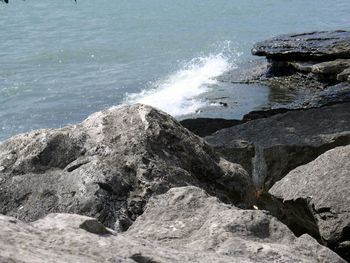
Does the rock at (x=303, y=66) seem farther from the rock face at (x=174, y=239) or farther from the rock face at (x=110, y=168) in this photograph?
the rock face at (x=174, y=239)

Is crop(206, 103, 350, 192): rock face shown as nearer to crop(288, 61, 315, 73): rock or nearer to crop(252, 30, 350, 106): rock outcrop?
crop(252, 30, 350, 106): rock outcrop

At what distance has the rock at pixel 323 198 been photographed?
5.62 meters

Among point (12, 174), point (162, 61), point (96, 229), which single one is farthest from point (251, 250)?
point (162, 61)

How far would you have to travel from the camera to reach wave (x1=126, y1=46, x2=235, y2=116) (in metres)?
15.6

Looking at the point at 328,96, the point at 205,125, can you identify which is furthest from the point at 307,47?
the point at 205,125

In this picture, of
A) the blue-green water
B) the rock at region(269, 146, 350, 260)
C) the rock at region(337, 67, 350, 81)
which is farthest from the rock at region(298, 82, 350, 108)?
the rock at region(269, 146, 350, 260)

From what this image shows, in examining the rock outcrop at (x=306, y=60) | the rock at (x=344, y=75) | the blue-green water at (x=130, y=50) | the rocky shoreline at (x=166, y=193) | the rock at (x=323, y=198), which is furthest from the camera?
the blue-green water at (x=130, y=50)

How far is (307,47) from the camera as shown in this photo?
15.6 meters

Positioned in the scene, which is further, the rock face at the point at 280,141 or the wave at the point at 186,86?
the wave at the point at 186,86

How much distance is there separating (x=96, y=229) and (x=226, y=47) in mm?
19210

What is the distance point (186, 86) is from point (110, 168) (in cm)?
1275

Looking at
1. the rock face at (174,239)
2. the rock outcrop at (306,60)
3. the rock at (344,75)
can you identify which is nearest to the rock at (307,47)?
the rock outcrop at (306,60)

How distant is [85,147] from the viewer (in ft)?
17.3

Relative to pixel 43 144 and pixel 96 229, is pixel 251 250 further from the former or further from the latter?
pixel 43 144
